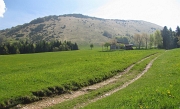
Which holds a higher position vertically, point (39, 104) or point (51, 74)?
point (51, 74)

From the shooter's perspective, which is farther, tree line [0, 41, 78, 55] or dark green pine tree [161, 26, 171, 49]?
tree line [0, 41, 78, 55]

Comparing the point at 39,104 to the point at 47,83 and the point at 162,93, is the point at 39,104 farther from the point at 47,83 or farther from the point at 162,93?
the point at 162,93

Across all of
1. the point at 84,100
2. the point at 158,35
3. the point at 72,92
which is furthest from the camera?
the point at 158,35

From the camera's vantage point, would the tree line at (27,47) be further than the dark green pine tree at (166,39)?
Yes

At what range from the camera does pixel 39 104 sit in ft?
59.7

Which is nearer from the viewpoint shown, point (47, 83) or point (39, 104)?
point (39, 104)

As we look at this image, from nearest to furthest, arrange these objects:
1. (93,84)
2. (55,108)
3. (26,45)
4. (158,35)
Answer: (55,108) → (93,84) → (158,35) → (26,45)

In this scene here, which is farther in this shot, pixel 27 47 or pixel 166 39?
pixel 27 47

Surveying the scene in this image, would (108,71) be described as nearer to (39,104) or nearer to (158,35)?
(39,104)

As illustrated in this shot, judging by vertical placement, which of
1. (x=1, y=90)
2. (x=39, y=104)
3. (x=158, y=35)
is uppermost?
(x=158, y=35)

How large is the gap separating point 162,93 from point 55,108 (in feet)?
30.6

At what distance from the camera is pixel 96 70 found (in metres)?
32.3

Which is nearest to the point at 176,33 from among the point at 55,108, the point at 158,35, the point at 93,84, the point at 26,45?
the point at 158,35

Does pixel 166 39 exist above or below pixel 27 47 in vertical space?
above
